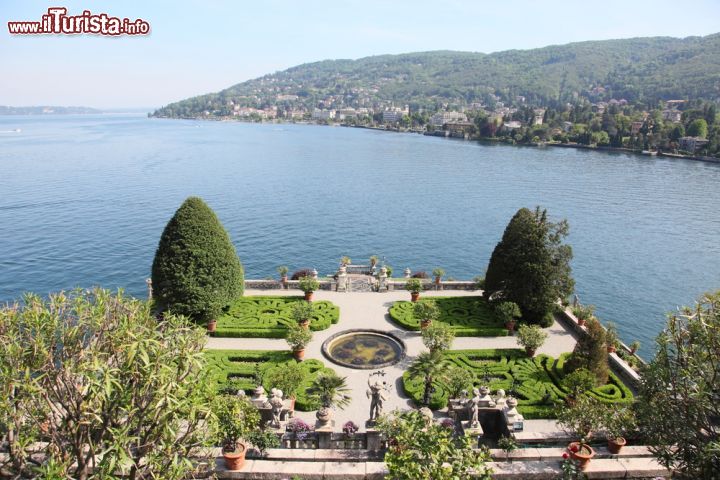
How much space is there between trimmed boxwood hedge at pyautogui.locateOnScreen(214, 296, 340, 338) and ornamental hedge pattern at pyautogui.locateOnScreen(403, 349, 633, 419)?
9173mm

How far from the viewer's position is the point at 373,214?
81.7 metres

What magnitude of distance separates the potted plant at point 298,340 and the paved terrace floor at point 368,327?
3.28ft

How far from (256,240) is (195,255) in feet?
121

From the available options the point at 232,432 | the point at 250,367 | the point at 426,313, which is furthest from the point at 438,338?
the point at 232,432

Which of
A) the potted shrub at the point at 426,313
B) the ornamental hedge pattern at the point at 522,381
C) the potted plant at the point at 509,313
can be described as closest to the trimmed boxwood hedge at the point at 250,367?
the ornamental hedge pattern at the point at 522,381

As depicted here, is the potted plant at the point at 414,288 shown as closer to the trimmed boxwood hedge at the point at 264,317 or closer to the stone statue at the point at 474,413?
the trimmed boxwood hedge at the point at 264,317

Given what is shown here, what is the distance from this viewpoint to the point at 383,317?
1341 inches

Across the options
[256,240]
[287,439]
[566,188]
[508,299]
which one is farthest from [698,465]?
[566,188]

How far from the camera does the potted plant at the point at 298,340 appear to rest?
27031mm

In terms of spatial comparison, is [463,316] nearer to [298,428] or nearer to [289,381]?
[289,381]

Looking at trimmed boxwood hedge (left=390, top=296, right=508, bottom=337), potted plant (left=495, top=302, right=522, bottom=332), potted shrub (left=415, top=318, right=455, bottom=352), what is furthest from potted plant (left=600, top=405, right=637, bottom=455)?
trimmed boxwood hedge (left=390, top=296, right=508, bottom=337)

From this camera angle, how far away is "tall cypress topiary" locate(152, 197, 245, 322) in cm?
2938

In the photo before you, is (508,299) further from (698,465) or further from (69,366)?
(69,366)

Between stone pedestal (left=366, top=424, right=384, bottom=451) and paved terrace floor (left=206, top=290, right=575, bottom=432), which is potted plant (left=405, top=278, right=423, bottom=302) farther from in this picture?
stone pedestal (left=366, top=424, right=384, bottom=451)
